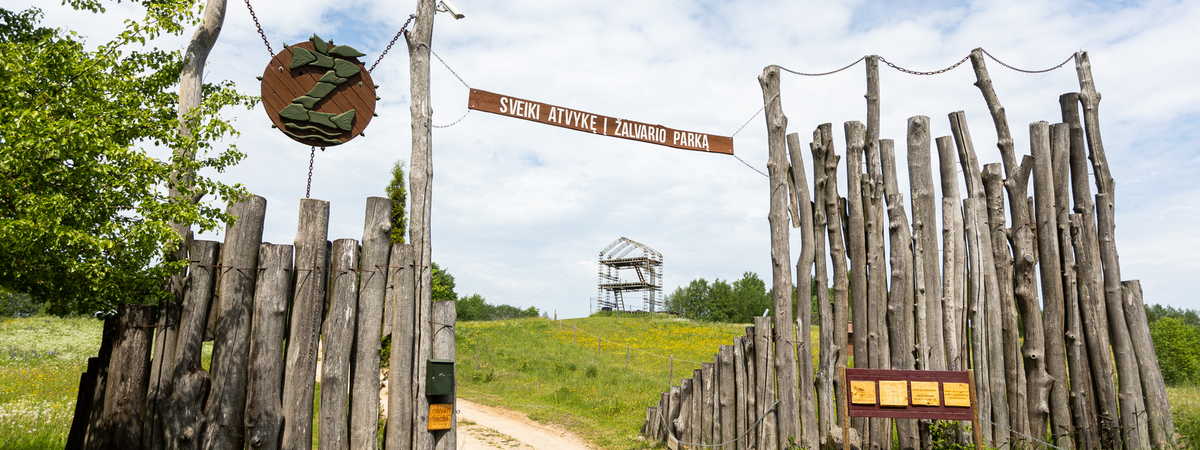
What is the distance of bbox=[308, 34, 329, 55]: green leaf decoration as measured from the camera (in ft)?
20.5

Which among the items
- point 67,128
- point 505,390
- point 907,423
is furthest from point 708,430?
point 505,390

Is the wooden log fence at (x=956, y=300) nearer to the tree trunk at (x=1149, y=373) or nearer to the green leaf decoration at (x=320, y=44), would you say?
the tree trunk at (x=1149, y=373)

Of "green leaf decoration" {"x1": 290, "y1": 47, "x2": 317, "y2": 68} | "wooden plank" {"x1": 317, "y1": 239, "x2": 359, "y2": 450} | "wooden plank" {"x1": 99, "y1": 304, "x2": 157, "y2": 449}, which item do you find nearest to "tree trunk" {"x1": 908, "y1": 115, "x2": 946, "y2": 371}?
"wooden plank" {"x1": 317, "y1": 239, "x2": 359, "y2": 450}

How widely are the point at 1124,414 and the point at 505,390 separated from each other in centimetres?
1327

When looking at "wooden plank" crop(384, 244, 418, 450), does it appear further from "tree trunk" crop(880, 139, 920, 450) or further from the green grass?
"tree trunk" crop(880, 139, 920, 450)

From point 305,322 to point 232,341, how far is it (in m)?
0.61

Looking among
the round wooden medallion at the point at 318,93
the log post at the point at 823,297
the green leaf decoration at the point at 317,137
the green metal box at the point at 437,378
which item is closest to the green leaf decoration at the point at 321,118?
the round wooden medallion at the point at 318,93

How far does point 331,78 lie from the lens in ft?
20.6

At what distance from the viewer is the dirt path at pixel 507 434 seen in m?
10.6

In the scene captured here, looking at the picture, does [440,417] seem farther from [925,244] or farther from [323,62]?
[925,244]

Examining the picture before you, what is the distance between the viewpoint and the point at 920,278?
770cm

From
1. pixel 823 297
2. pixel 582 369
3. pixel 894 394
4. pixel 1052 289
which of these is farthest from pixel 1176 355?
pixel 894 394

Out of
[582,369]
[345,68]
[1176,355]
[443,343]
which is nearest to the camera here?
[345,68]

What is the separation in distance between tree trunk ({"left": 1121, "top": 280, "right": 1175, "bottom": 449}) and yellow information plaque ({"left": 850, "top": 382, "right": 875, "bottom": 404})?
4.04 meters
